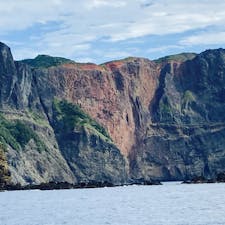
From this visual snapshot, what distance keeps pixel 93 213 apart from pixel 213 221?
109ft

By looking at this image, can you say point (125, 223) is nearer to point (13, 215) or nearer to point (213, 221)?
point (213, 221)

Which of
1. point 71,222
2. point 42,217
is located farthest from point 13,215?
point 71,222

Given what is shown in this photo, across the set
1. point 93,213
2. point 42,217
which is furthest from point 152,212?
point 42,217

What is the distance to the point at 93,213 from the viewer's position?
5344 inches

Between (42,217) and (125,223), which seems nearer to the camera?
(125,223)

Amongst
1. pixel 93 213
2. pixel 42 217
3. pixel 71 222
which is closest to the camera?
pixel 71 222

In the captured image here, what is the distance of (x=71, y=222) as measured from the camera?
4513 inches

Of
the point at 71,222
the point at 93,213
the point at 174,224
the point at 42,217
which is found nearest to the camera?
the point at 174,224

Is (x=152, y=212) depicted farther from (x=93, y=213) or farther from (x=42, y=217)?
(x=42, y=217)

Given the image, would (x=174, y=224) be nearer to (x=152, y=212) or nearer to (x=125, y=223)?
(x=125, y=223)

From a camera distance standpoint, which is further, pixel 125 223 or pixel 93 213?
pixel 93 213

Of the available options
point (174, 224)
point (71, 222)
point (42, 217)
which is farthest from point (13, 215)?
point (174, 224)

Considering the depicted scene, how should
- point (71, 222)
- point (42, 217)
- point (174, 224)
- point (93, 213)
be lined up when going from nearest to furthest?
point (174, 224)
point (71, 222)
point (42, 217)
point (93, 213)

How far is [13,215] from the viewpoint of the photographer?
136000mm
